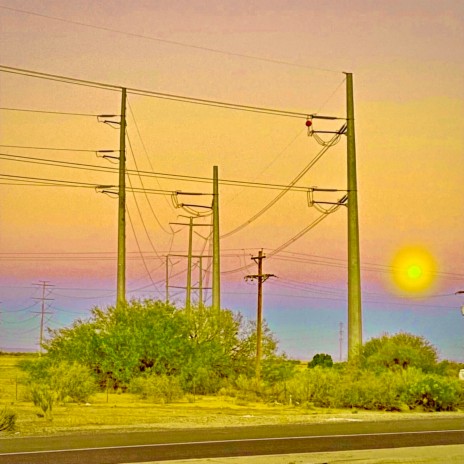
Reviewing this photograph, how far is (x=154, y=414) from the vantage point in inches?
1369

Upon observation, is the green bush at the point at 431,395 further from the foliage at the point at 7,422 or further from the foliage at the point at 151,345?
the foliage at the point at 7,422

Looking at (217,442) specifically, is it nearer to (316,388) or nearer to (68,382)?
(68,382)

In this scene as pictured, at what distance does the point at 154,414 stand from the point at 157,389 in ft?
26.2

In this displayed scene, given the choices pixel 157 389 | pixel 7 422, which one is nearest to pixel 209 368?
pixel 157 389

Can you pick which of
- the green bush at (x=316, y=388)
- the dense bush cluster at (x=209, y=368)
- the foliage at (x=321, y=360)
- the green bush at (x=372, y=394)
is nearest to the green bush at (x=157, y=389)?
the dense bush cluster at (x=209, y=368)

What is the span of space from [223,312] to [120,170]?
33.1ft

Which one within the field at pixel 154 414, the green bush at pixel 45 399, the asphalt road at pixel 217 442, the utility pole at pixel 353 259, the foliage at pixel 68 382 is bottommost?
the asphalt road at pixel 217 442

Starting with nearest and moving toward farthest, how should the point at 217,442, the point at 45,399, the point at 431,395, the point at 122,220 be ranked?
1. the point at 217,442
2. the point at 45,399
3. the point at 431,395
4. the point at 122,220

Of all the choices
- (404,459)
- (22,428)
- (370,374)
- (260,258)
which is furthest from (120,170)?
(404,459)

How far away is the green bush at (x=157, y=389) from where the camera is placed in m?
42.6

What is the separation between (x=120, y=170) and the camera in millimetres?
53156

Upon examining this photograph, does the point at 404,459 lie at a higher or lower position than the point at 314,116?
lower

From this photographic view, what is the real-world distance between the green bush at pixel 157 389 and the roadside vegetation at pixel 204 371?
0.05 meters

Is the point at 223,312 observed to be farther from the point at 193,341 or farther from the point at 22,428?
the point at 22,428
